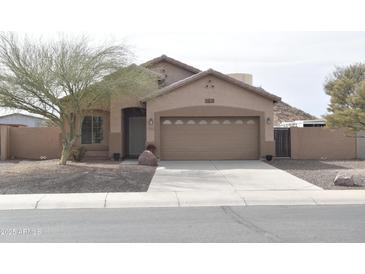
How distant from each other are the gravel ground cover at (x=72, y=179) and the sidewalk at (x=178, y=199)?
0.79 m

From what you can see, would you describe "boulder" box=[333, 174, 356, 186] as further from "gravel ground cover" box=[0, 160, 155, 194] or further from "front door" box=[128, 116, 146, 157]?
"front door" box=[128, 116, 146, 157]

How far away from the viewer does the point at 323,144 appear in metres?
22.7

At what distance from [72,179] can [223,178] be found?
5.02 metres

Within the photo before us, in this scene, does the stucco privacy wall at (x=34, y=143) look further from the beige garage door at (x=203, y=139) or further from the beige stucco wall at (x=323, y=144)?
the beige stucco wall at (x=323, y=144)

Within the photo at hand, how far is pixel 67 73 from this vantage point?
51.5 feet

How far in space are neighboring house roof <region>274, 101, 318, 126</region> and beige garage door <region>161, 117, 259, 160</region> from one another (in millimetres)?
23327

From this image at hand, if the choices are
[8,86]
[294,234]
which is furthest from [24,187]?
[294,234]

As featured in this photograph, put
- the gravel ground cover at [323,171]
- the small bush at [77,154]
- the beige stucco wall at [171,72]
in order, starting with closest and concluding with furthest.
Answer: the gravel ground cover at [323,171] < the small bush at [77,154] < the beige stucco wall at [171,72]

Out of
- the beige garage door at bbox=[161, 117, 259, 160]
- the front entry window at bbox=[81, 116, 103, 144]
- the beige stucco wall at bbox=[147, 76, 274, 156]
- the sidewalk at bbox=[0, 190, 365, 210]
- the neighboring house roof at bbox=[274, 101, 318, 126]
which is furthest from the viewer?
the neighboring house roof at bbox=[274, 101, 318, 126]

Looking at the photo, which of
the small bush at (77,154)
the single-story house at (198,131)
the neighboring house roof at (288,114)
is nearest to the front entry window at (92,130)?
the single-story house at (198,131)

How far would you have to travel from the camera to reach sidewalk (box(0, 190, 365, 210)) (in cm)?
1050

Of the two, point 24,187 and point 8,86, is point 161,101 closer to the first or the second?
point 8,86

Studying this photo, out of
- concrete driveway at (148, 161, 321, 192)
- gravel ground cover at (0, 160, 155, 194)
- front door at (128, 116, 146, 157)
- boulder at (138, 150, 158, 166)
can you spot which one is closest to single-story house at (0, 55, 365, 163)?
front door at (128, 116, 146, 157)

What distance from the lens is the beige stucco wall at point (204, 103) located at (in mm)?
21094
